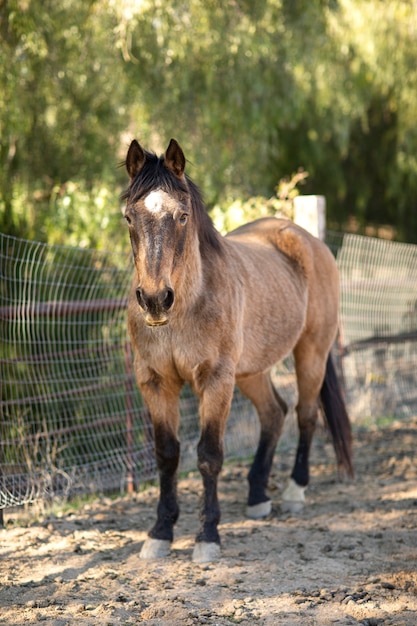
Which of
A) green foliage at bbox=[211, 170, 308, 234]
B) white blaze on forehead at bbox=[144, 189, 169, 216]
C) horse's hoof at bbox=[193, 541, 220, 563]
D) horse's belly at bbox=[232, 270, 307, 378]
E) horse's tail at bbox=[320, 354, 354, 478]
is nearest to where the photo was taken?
white blaze on forehead at bbox=[144, 189, 169, 216]

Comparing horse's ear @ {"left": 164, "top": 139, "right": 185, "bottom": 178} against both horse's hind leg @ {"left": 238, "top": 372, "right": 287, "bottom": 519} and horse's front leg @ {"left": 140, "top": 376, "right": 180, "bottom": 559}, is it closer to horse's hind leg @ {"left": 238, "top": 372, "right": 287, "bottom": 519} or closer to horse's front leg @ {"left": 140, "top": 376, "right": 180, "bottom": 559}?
horse's front leg @ {"left": 140, "top": 376, "right": 180, "bottom": 559}

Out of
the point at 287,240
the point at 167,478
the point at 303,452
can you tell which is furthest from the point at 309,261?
the point at 167,478

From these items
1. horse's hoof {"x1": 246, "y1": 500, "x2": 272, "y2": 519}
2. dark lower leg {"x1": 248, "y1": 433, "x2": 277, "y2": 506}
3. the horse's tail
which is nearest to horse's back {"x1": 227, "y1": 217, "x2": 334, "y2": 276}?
the horse's tail

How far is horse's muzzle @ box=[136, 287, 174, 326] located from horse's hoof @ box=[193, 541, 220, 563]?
129 cm

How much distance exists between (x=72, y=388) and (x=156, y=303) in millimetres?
2124

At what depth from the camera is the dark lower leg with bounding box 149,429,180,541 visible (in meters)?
4.13

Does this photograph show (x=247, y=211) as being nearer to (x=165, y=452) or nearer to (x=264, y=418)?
(x=264, y=418)

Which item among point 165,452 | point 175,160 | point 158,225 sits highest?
point 175,160

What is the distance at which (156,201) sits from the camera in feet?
11.8

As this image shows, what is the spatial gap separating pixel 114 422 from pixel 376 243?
3682 mm

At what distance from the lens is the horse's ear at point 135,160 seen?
3754mm

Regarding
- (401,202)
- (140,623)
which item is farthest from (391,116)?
(140,623)

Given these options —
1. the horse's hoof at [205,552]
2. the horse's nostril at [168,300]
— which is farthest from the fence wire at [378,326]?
the horse's nostril at [168,300]

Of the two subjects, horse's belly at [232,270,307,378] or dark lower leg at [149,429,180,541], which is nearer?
dark lower leg at [149,429,180,541]
